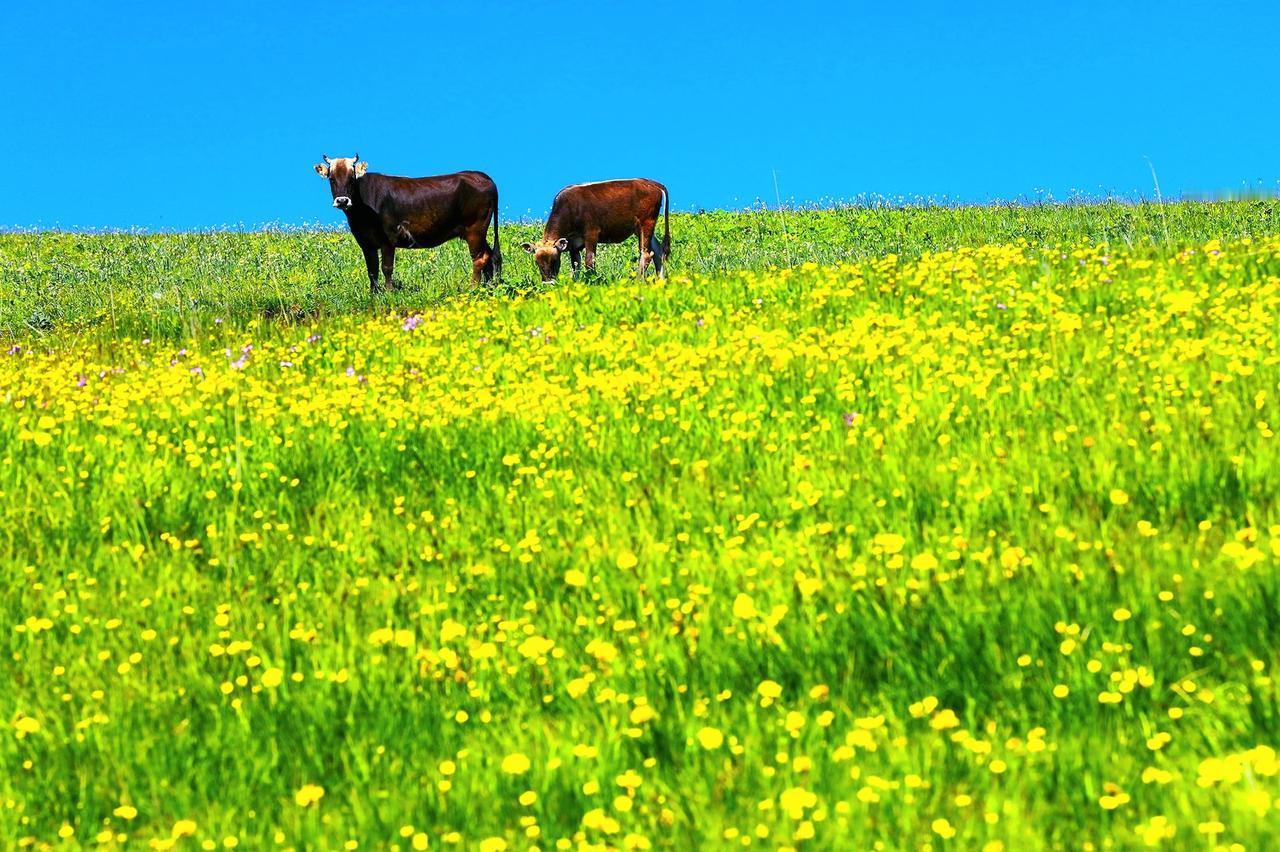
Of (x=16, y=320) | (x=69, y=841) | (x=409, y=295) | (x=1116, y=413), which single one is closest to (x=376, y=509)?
(x=69, y=841)

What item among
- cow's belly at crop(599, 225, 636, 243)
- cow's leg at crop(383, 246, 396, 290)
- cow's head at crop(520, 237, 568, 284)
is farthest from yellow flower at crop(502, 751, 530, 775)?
cow's belly at crop(599, 225, 636, 243)

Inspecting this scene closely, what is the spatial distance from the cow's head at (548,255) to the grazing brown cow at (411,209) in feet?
2.58

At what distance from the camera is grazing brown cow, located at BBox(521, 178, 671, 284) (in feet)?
70.0

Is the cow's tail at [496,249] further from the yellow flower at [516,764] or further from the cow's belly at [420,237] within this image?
the yellow flower at [516,764]

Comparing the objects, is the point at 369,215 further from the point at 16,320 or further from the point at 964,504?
the point at 964,504

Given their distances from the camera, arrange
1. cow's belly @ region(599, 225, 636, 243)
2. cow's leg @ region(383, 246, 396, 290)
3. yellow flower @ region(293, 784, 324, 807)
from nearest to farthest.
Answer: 1. yellow flower @ region(293, 784, 324, 807)
2. cow's leg @ region(383, 246, 396, 290)
3. cow's belly @ region(599, 225, 636, 243)

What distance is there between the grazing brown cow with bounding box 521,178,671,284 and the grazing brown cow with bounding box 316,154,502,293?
1.07 metres

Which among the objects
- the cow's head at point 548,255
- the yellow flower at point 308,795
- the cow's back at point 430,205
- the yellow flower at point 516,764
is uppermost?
the cow's back at point 430,205

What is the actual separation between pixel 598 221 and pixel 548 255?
63.9 inches

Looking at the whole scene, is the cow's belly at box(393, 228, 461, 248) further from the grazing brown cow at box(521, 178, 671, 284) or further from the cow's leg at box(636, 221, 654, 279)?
the cow's leg at box(636, 221, 654, 279)

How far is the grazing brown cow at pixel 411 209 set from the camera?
21.3 metres

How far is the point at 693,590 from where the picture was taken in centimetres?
524

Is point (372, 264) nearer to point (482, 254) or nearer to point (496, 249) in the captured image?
point (482, 254)

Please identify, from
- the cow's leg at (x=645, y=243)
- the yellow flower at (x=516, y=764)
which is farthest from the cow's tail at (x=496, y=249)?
the yellow flower at (x=516, y=764)
